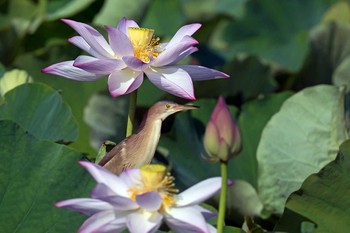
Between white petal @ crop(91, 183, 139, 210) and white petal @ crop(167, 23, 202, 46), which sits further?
white petal @ crop(167, 23, 202, 46)

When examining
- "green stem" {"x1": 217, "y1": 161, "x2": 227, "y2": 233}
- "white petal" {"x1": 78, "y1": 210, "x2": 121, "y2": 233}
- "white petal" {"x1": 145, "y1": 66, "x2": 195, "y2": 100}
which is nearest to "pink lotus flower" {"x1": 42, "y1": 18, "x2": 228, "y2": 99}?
"white petal" {"x1": 145, "y1": 66, "x2": 195, "y2": 100}

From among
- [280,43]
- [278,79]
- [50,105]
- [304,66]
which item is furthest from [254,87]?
[280,43]

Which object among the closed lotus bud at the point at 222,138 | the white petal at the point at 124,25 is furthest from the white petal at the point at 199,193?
the white petal at the point at 124,25

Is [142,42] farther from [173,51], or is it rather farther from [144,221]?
[144,221]

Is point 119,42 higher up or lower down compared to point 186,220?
higher up

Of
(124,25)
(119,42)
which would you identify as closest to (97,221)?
(119,42)

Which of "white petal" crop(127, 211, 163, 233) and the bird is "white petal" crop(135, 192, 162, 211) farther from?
the bird
